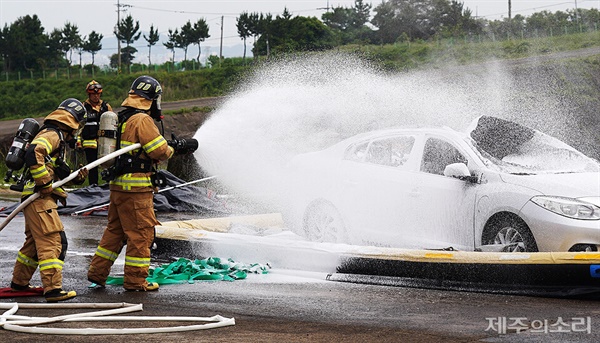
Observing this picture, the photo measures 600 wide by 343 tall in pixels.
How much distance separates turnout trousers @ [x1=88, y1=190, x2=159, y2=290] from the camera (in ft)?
29.1

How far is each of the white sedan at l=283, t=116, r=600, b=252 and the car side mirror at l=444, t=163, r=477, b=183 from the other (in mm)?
10

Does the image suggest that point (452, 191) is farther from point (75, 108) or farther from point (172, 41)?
point (172, 41)

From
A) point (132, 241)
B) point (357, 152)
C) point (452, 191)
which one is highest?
point (357, 152)

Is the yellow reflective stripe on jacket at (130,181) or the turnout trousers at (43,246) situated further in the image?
the yellow reflective stripe on jacket at (130,181)

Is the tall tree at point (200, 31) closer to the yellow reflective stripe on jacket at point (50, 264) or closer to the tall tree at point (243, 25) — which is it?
the tall tree at point (243, 25)

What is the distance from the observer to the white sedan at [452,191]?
8.82 meters

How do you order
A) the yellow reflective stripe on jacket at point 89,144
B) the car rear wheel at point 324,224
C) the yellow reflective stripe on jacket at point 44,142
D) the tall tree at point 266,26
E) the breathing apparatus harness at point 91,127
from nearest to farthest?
1. the yellow reflective stripe on jacket at point 44,142
2. the car rear wheel at point 324,224
3. the yellow reflective stripe on jacket at point 89,144
4. the breathing apparatus harness at point 91,127
5. the tall tree at point 266,26

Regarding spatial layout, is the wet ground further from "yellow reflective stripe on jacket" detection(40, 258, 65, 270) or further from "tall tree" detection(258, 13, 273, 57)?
"tall tree" detection(258, 13, 273, 57)

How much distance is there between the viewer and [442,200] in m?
9.75

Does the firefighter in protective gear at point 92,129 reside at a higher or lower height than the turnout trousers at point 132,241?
higher

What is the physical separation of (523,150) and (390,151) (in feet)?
4.92

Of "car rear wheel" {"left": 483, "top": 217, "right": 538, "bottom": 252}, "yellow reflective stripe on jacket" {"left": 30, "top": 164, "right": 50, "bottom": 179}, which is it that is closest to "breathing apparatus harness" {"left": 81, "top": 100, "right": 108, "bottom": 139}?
"yellow reflective stripe on jacket" {"left": 30, "top": 164, "right": 50, "bottom": 179}

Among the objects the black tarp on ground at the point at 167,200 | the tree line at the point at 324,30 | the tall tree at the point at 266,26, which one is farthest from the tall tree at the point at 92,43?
the black tarp on ground at the point at 167,200

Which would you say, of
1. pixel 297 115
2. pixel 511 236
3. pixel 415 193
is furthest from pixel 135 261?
pixel 297 115
